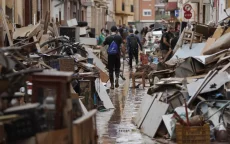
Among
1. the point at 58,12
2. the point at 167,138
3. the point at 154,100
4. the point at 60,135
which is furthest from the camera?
the point at 58,12

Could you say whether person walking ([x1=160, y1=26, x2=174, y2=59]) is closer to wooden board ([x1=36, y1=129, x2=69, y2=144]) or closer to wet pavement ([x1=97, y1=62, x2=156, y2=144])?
wet pavement ([x1=97, y1=62, x2=156, y2=144])

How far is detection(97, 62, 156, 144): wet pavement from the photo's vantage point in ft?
40.9

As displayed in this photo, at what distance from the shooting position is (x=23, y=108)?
7.11 meters

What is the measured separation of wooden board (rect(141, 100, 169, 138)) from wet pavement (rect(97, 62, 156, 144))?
0.44 feet

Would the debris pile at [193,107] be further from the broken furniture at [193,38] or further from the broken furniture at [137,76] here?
the broken furniture at [137,76]

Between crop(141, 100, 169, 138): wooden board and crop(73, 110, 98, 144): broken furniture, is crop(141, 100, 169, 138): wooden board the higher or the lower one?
the lower one

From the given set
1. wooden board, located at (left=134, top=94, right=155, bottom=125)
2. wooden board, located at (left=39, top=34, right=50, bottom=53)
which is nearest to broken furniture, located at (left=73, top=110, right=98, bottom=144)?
wooden board, located at (left=134, top=94, right=155, bottom=125)

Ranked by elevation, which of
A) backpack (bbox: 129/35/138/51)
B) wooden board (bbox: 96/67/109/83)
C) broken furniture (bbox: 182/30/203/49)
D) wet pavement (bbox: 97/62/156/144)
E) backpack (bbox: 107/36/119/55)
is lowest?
wet pavement (bbox: 97/62/156/144)

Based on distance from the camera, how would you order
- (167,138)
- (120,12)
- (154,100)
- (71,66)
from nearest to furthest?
(167,138) → (154,100) → (71,66) → (120,12)

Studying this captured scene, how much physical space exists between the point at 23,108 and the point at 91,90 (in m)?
8.44

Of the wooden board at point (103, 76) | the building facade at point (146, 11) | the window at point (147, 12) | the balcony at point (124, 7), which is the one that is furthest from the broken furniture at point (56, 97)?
the window at point (147, 12)

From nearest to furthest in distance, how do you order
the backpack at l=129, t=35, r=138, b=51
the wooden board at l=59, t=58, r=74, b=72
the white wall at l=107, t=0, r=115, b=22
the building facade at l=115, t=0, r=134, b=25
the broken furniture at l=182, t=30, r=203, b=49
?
the wooden board at l=59, t=58, r=74, b=72, the broken furniture at l=182, t=30, r=203, b=49, the backpack at l=129, t=35, r=138, b=51, the white wall at l=107, t=0, r=115, b=22, the building facade at l=115, t=0, r=134, b=25

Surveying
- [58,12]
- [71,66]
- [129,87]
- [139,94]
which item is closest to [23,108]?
[71,66]

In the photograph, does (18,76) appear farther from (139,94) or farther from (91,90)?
(139,94)
